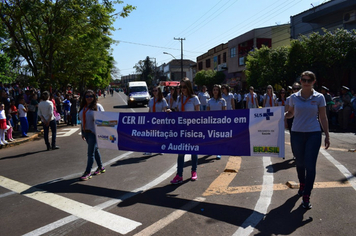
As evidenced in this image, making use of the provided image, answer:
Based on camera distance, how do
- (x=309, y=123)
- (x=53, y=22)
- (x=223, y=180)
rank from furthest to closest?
(x=53, y=22)
(x=223, y=180)
(x=309, y=123)

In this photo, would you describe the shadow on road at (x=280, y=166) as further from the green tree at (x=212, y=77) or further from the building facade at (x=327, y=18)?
the green tree at (x=212, y=77)

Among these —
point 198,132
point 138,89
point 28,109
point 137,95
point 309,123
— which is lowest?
point 198,132

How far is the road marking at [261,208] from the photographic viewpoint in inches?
152

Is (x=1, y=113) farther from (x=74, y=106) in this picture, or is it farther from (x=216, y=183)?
(x=216, y=183)

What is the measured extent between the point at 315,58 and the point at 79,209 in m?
18.3

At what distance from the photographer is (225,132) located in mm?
5508

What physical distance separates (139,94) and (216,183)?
85.9ft

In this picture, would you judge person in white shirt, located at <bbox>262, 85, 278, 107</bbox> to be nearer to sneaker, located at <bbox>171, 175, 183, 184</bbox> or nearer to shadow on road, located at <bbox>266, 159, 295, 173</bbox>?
shadow on road, located at <bbox>266, 159, 295, 173</bbox>

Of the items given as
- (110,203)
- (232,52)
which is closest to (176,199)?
(110,203)

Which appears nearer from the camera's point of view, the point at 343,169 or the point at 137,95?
the point at 343,169

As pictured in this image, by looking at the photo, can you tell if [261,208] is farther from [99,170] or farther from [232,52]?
[232,52]

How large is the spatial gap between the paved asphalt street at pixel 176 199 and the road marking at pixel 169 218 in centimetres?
1

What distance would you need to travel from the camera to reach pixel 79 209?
4.71 m

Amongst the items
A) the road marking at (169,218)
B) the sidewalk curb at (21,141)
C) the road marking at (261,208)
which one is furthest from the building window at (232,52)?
the road marking at (169,218)
